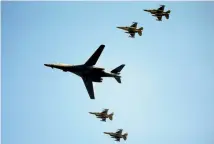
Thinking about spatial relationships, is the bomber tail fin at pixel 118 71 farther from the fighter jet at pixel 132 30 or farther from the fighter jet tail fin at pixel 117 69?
the fighter jet at pixel 132 30

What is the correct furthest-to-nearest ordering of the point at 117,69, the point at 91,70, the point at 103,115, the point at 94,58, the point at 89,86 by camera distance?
1. the point at 103,115
2. the point at 89,86
3. the point at 117,69
4. the point at 91,70
5. the point at 94,58

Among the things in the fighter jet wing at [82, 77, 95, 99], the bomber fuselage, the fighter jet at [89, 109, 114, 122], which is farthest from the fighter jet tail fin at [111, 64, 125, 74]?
the fighter jet at [89, 109, 114, 122]

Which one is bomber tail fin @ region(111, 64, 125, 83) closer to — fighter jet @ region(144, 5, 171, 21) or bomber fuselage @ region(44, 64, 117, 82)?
bomber fuselage @ region(44, 64, 117, 82)

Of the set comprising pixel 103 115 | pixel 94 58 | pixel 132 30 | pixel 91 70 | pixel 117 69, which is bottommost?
pixel 103 115

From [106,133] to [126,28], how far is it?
2076cm

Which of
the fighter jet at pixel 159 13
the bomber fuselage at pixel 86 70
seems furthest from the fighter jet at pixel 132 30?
Answer: the bomber fuselage at pixel 86 70

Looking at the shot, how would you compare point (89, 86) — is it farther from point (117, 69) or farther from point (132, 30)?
point (132, 30)

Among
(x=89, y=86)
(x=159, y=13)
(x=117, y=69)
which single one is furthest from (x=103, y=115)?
(x=159, y=13)

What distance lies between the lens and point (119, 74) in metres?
61.0

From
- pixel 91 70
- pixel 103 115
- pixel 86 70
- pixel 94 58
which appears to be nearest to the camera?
pixel 94 58

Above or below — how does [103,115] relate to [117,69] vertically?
below

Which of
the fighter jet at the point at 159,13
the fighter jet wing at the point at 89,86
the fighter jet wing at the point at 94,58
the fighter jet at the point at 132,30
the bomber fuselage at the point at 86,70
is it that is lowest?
the fighter jet wing at the point at 89,86

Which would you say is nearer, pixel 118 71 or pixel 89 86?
pixel 118 71

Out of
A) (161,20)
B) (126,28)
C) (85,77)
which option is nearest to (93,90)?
(85,77)
